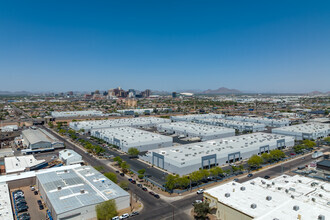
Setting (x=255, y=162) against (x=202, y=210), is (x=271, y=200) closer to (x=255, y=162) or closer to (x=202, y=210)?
(x=202, y=210)

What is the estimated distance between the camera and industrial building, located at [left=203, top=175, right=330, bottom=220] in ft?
58.5

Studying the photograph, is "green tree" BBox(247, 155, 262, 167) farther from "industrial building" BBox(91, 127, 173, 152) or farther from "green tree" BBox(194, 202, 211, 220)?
"industrial building" BBox(91, 127, 173, 152)

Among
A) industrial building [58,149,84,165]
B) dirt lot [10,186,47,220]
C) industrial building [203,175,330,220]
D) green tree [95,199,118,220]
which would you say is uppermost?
industrial building [203,175,330,220]

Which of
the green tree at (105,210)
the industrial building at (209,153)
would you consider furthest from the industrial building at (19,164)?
the green tree at (105,210)

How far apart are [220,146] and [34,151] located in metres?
36.3

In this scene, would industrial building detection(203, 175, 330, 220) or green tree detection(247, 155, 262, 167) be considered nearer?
industrial building detection(203, 175, 330, 220)

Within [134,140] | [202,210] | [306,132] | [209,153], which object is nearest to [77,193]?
[202,210]

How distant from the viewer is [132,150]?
3931cm

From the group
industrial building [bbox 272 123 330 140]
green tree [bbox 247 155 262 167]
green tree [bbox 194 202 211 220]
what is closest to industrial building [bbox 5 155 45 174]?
green tree [bbox 194 202 211 220]

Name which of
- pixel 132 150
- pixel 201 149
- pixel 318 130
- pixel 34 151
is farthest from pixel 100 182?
pixel 318 130

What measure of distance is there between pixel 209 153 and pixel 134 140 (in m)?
16.7

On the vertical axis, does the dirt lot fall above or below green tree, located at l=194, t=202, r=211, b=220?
below

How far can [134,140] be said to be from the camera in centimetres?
4531

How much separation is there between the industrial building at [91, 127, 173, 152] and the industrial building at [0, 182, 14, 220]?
824 inches
